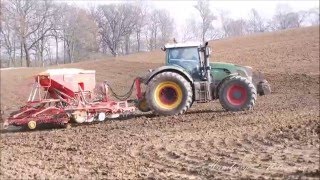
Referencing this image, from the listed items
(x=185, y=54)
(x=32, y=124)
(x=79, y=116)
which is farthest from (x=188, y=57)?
(x=32, y=124)

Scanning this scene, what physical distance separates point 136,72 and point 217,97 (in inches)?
425

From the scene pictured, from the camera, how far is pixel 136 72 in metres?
21.2

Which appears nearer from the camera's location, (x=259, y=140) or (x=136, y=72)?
(x=259, y=140)

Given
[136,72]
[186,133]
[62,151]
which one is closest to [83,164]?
[62,151]

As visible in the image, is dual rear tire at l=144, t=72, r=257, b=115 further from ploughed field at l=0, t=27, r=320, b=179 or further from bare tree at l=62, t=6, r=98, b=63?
bare tree at l=62, t=6, r=98, b=63

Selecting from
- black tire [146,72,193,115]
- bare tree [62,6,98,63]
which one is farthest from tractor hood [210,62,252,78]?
bare tree [62,6,98,63]

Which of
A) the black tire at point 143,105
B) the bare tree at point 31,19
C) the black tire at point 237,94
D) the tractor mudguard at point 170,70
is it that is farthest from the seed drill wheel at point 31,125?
the black tire at point 237,94

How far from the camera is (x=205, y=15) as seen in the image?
11086 mm

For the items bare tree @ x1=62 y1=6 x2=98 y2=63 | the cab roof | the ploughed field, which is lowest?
the ploughed field

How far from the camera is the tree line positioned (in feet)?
27.4

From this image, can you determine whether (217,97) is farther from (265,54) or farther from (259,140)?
(265,54)

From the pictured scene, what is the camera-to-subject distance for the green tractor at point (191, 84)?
34.2ft

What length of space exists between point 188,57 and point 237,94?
4.72 feet

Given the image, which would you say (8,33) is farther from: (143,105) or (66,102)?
(143,105)
